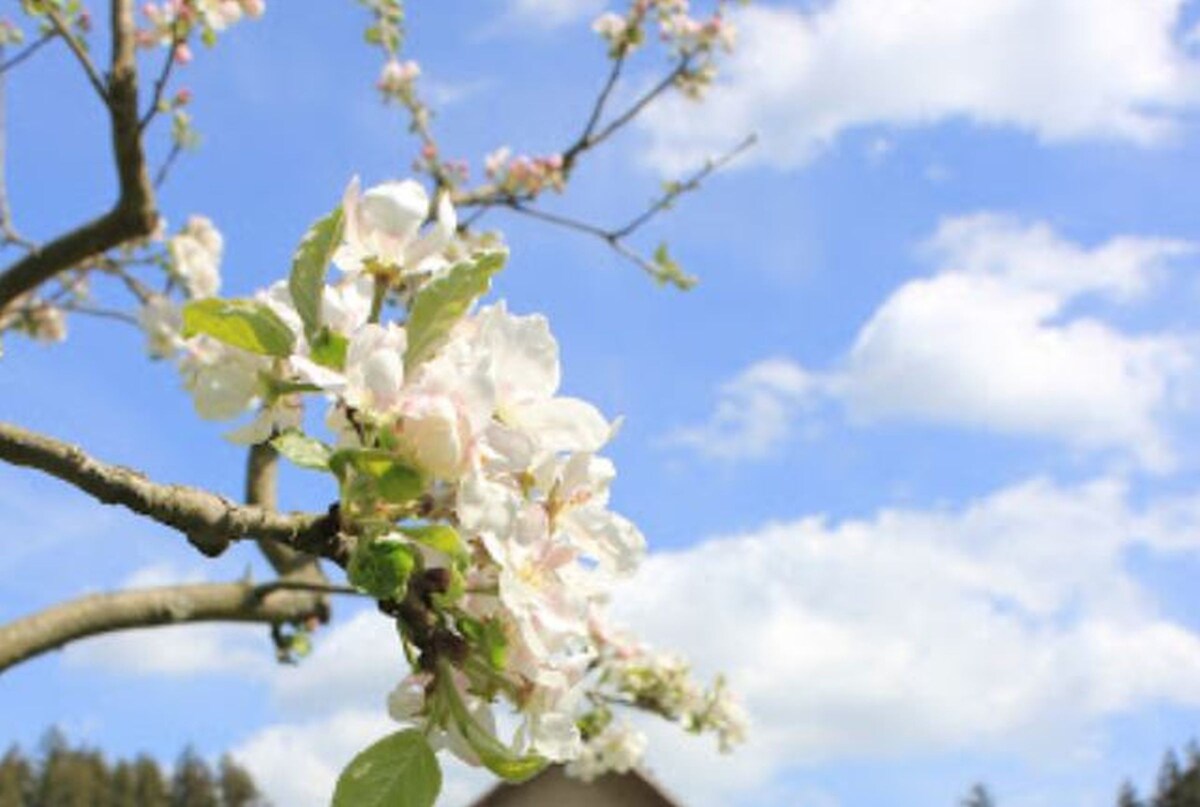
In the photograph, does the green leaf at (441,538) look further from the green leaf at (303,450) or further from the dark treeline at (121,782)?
the dark treeline at (121,782)

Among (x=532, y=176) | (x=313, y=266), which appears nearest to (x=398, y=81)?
(x=532, y=176)

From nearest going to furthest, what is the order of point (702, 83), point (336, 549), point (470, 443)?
point (470, 443), point (336, 549), point (702, 83)

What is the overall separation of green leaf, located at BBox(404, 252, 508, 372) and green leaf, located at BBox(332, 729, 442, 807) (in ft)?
0.92

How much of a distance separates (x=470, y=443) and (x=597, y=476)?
13 cm

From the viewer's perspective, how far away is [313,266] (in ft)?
3.59

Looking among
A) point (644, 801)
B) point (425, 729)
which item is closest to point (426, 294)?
point (425, 729)

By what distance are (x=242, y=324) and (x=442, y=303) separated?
0.51 ft

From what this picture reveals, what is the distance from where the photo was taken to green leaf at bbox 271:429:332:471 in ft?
3.44

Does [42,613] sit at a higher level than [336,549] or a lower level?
higher

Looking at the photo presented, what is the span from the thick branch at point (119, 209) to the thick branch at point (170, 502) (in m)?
3.09

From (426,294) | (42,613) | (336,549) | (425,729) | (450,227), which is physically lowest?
(425,729)

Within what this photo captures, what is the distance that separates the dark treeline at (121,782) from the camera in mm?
65562

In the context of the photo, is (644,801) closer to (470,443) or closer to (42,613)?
(42,613)

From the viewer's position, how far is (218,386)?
1.15m
